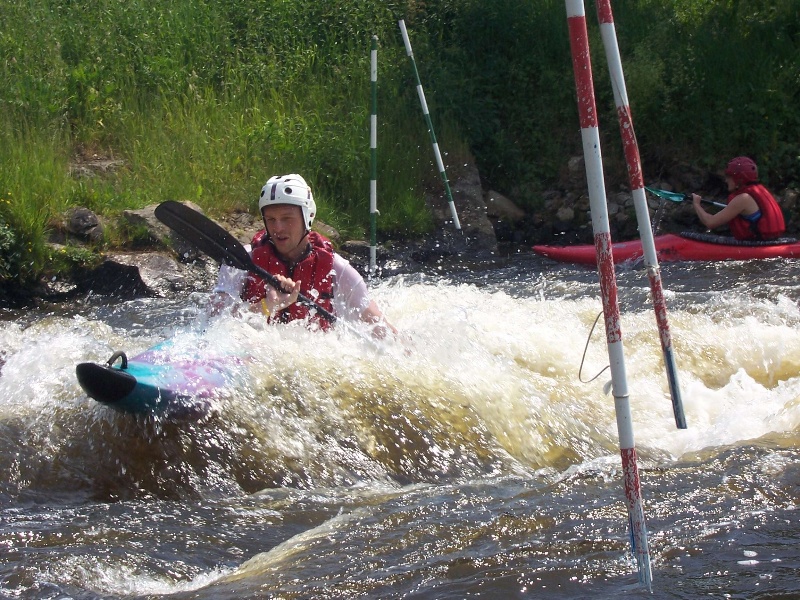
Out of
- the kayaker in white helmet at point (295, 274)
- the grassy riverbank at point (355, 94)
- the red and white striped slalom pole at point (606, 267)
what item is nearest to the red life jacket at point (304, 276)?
the kayaker in white helmet at point (295, 274)

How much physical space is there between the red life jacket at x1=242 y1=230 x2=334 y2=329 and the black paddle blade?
17 centimetres

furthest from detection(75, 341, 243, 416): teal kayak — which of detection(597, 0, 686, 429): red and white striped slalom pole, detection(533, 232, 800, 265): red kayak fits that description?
detection(533, 232, 800, 265): red kayak

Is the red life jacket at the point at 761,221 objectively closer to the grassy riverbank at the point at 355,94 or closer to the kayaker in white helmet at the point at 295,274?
the grassy riverbank at the point at 355,94

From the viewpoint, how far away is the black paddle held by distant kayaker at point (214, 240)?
5.41 metres

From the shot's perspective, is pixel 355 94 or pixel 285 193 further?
pixel 355 94

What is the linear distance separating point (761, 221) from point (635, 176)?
669 centimetres

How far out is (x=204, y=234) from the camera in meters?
5.66

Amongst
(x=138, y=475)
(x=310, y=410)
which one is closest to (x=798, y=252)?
(x=310, y=410)

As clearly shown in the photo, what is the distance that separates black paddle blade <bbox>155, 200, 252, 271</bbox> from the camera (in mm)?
5422

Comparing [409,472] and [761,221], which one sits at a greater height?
[761,221]

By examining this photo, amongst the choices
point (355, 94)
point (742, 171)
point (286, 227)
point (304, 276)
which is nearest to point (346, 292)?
point (304, 276)

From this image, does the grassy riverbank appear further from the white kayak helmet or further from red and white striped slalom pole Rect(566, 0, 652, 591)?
red and white striped slalom pole Rect(566, 0, 652, 591)

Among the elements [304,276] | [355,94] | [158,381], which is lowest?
[158,381]

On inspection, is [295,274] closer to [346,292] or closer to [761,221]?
[346,292]
